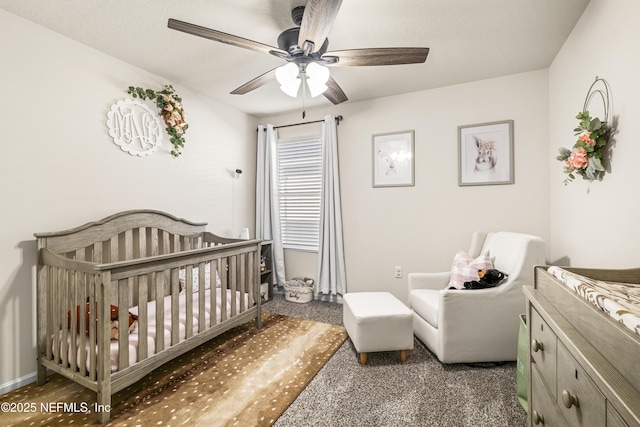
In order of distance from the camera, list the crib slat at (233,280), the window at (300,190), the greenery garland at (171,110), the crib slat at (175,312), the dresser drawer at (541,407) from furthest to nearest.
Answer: the window at (300,190), the greenery garland at (171,110), the crib slat at (233,280), the crib slat at (175,312), the dresser drawer at (541,407)

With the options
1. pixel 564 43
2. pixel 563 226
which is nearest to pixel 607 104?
pixel 564 43

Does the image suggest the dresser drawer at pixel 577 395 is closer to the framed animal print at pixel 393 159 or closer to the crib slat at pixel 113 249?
the framed animal print at pixel 393 159

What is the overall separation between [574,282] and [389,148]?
98.4 inches

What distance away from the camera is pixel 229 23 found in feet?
6.33

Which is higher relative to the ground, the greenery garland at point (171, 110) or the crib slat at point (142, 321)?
the greenery garland at point (171, 110)

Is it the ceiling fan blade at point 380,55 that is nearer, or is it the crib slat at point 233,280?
the ceiling fan blade at point 380,55

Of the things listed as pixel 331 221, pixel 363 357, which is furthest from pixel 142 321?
pixel 331 221

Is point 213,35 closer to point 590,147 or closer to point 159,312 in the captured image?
point 159,312

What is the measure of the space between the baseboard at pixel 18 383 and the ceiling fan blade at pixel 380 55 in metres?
2.83

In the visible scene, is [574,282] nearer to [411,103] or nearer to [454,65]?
[454,65]

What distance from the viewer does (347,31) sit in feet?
6.55

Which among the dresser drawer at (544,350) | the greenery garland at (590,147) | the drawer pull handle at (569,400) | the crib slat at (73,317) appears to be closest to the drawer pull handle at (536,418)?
the dresser drawer at (544,350)

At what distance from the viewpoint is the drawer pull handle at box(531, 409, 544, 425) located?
1.09 meters

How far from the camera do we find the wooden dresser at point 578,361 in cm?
57
